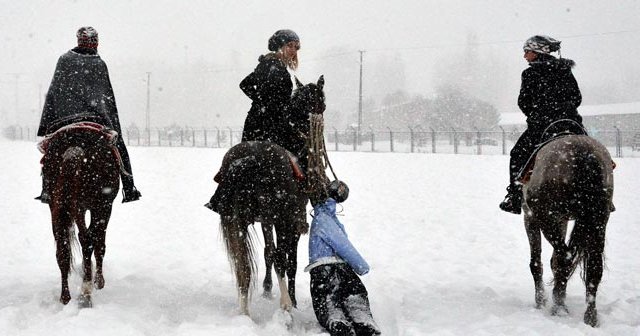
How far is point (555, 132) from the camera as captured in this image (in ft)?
13.0

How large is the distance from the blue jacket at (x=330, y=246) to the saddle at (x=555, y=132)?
5.44 feet

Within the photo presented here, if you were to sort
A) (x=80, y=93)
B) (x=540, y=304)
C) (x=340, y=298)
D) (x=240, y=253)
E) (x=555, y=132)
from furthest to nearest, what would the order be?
1. (x=540, y=304)
2. (x=80, y=93)
3. (x=555, y=132)
4. (x=240, y=253)
5. (x=340, y=298)

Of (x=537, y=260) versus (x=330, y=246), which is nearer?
(x=330, y=246)

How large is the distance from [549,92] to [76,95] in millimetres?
3885

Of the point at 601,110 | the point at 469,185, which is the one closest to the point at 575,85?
the point at 469,185

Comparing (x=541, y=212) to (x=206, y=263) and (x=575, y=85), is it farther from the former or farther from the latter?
(x=206, y=263)

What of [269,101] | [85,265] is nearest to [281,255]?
[269,101]

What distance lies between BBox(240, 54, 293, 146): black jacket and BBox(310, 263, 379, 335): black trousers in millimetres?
1129

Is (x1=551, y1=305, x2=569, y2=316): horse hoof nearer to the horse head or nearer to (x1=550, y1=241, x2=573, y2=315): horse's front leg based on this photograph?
(x1=550, y1=241, x2=573, y2=315): horse's front leg

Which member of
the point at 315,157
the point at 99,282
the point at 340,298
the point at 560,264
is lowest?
the point at 99,282

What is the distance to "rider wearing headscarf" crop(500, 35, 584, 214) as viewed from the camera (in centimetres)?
402

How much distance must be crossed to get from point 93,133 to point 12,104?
129m

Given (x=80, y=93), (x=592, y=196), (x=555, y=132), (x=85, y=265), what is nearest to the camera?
(x=592, y=196)

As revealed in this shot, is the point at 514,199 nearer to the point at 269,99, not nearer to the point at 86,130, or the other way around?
the point at 269,99
